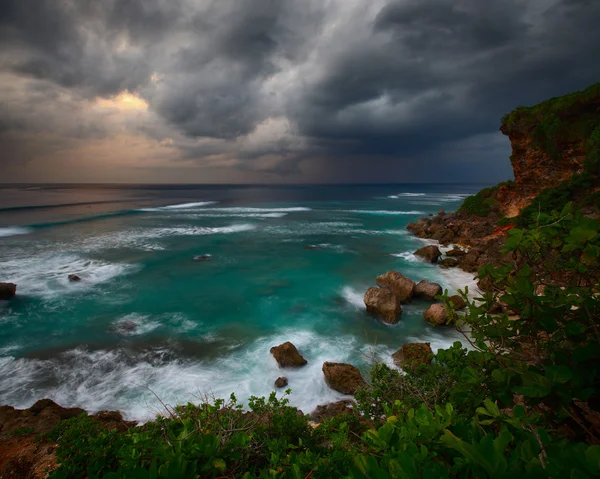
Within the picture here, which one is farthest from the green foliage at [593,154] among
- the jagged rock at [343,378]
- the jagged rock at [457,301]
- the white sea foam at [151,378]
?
the jagged rock at [343,378]

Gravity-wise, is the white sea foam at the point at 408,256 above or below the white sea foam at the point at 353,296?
above

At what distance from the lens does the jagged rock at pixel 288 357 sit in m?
9.69

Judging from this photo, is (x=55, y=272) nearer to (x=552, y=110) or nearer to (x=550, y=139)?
(x=550, y=139)

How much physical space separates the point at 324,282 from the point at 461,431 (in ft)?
52.5

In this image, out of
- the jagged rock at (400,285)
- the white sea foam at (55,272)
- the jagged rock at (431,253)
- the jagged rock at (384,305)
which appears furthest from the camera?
the jagged rock at (431,253)

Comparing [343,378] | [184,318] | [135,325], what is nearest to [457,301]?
[343,378]

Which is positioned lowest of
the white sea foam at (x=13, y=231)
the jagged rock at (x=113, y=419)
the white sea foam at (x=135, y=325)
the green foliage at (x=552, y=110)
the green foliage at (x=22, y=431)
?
the white sea foam at (x=135, y=325)

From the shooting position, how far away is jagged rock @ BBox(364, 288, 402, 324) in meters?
12.3

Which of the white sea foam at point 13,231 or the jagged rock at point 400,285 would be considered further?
the white sea foam at point 13,231

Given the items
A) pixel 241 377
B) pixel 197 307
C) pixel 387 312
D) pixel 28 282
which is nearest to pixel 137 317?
pixel 197 307

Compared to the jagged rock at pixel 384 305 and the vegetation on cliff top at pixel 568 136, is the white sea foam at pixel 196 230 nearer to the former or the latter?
the jagged rock at pixel 384 305

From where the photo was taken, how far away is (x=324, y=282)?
17750 millimetres

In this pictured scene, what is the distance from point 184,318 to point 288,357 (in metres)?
6.33

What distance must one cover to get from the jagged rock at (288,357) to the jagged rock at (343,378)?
1.41 meters
